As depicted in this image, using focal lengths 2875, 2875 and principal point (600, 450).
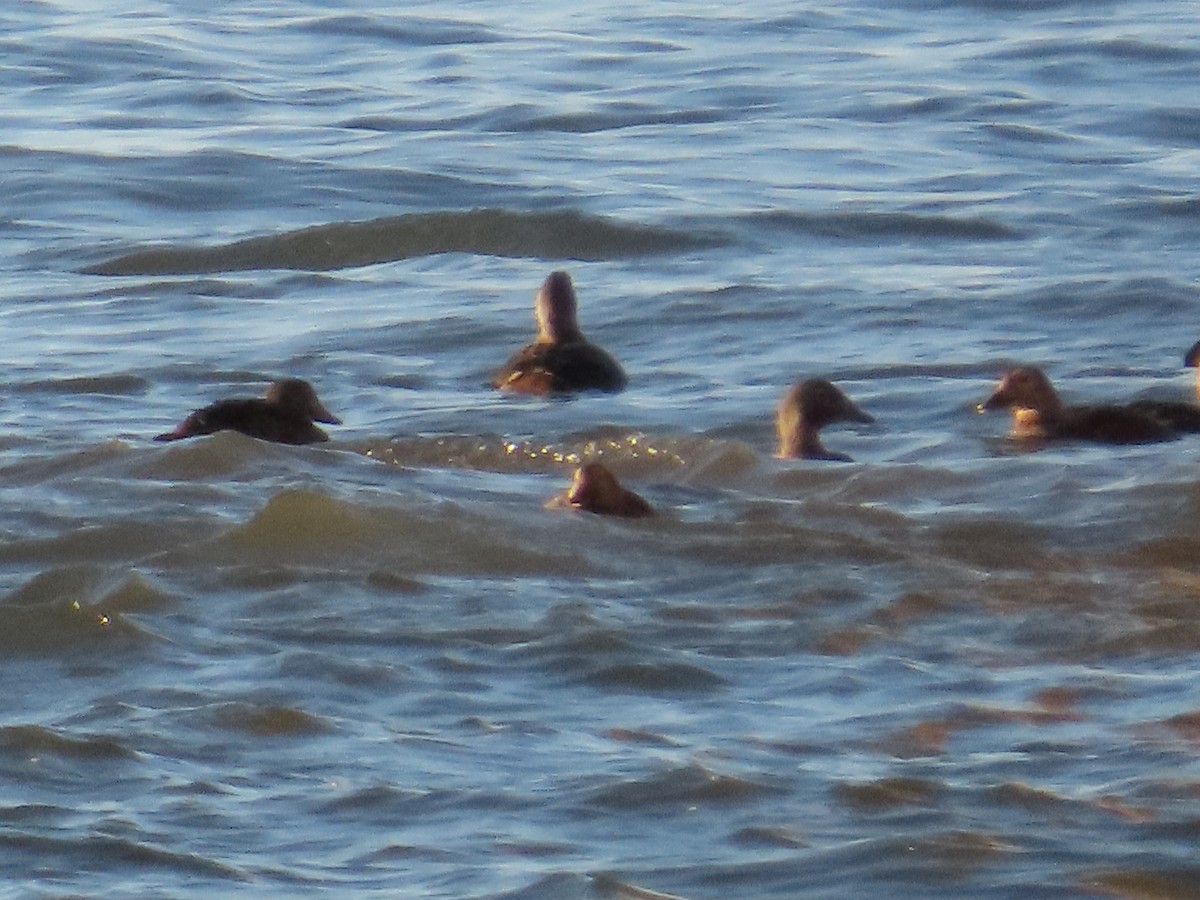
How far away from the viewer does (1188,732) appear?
244 inches

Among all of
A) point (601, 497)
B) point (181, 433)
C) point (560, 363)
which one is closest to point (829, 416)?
point (560, 363)

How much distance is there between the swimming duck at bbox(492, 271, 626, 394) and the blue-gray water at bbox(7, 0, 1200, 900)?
8.1 inches

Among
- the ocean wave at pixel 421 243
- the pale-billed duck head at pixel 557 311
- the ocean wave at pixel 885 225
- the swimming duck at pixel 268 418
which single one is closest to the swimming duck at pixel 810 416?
the pale-billed duck head at pixel 557 311

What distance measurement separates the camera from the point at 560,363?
11.0 metres

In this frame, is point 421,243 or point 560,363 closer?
point 560,363

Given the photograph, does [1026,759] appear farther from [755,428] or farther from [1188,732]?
[755,428]

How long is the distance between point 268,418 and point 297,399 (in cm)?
21

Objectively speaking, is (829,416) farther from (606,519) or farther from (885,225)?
(885,225)

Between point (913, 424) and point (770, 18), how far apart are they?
1314 centimetres

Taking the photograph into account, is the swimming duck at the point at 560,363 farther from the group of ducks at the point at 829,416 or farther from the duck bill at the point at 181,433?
the duck bill at the point at 181,433

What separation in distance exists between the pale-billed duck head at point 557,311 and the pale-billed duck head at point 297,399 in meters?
1.37

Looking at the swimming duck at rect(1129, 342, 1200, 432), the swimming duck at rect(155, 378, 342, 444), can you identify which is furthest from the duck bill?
the swimming duck at rect(1129, 342, 1200, 432)

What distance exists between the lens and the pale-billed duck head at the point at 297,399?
33.1ft

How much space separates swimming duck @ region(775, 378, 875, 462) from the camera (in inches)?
380
